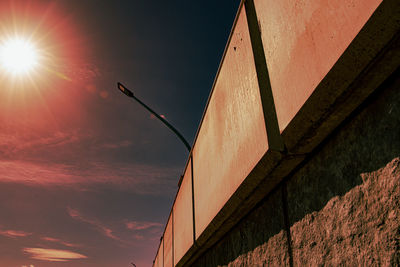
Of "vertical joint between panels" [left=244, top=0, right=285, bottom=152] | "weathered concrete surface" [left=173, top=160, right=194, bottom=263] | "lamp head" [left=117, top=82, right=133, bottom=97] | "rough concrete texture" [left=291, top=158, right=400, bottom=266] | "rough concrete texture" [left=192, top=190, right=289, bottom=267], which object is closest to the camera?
"rough concrete texture" [left=291, top=158, right=400, bottom=266]

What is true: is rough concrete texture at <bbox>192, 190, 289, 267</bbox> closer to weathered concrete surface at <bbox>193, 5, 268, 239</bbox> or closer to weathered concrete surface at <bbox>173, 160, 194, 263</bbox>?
weathered concrete surface at <bbox>193, 5, 268, 239</bbox>

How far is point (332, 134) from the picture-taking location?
73.6 inches

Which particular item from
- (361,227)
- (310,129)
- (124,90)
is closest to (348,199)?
(361,227)

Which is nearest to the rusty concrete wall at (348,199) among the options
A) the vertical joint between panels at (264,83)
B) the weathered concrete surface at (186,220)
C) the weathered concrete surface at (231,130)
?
the vertical joint between panels at (264,83)

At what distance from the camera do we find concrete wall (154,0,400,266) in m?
1.42

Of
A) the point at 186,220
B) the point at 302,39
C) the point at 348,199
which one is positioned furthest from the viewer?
the point at 186,220

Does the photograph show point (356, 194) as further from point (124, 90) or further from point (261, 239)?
point (124, 90)

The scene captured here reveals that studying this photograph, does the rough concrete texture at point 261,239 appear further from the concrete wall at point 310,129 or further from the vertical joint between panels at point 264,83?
the vertical joint between panels at point 264,83

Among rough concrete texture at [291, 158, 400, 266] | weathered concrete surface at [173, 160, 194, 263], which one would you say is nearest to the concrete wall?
rough concrete texture at [291, 158, 400, 266]

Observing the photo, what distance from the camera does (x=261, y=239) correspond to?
102 inches

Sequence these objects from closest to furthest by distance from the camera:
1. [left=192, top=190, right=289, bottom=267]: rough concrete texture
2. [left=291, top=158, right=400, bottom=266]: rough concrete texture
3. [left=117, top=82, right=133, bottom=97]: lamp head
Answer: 1. [left=291, top=158, right=400, bottom=266]: rough concrete texture
2. [left=192, top=190, right=289, bottom=267]: rough concrete texture
3. [left=117, top=82, right=133, bottom=97]: lamp head

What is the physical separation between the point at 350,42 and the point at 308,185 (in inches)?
38.5

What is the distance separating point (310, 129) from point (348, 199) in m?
0.45

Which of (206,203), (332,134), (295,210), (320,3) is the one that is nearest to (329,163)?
(332,134)
